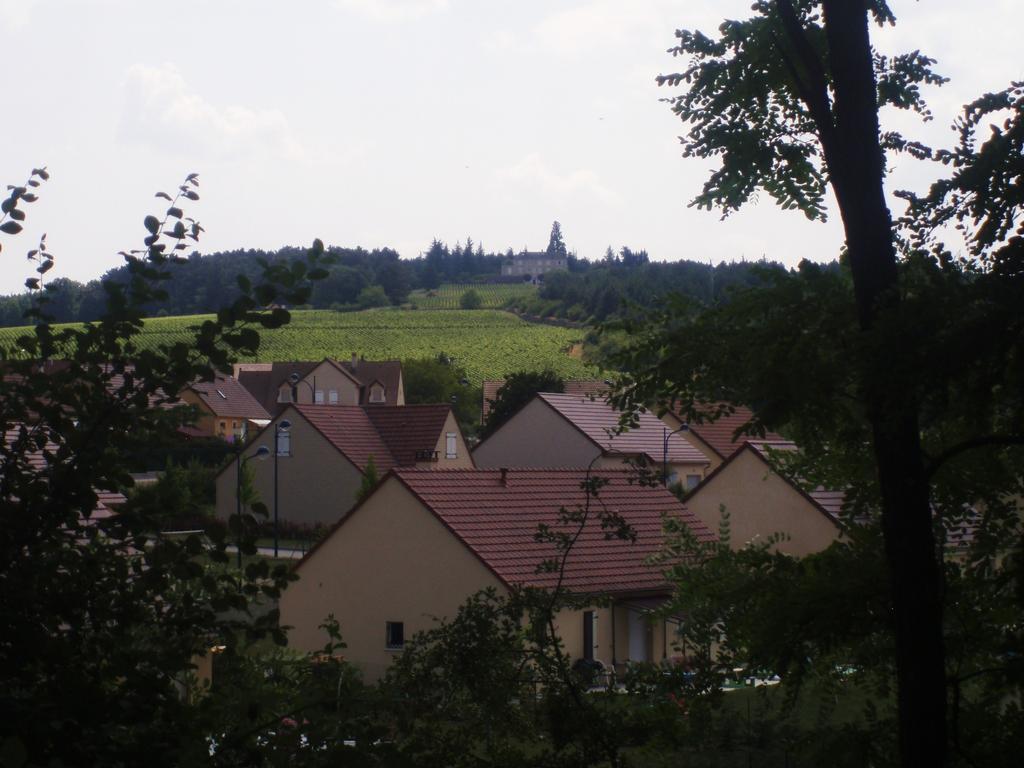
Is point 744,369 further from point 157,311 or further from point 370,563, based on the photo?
point 370,563

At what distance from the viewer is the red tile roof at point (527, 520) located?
68.9 ft

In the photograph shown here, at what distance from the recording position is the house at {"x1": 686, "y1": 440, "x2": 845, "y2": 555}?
25109 millimetres

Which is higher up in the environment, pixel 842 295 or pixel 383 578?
pixel 842 295

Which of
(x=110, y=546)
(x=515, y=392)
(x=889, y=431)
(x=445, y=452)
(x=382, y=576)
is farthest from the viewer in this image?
(x=515, y=392)

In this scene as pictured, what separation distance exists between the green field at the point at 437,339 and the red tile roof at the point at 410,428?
5195 centimetres

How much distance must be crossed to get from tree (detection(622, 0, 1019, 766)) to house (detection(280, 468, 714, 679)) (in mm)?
14277

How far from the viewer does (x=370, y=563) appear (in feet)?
74.2

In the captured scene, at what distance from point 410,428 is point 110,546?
4652 cm

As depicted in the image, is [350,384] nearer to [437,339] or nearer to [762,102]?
[437,339]

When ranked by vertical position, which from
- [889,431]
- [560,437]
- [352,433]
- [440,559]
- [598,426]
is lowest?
[440,559]

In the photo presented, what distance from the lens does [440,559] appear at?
71.5 ft

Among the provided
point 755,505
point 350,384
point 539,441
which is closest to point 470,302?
point 350,384

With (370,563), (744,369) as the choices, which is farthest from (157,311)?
(370,563)

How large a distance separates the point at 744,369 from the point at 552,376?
56839 millimetres
